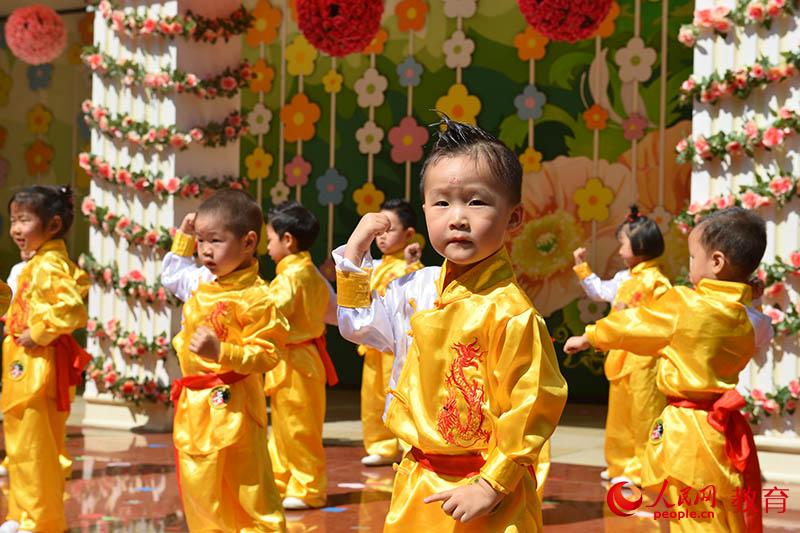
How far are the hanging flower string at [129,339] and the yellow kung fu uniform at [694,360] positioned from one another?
4.78m

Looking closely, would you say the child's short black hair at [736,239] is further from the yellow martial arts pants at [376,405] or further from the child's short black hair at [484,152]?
the yellow martial arts pants at [376,405]

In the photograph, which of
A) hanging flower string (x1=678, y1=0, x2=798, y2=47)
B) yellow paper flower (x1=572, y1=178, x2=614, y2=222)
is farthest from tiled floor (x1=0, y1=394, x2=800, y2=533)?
hanging flower string (x1=678, y1=0, x2=798, y2=47)

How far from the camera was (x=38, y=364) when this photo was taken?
472 cm

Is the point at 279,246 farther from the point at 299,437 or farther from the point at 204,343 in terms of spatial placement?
the point at 204,343

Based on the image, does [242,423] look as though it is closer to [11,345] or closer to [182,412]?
[182,412]

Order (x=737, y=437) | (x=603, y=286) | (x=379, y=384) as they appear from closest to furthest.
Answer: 1. (x=737, y=437)
2. (x=603, y=286)
3. (x=379, y=384)

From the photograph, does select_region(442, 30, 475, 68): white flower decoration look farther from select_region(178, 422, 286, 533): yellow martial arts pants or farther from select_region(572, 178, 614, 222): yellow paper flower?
select_region(178, 422, 286, 533): yellow martial arts pants

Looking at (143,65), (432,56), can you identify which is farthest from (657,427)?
(432,56)

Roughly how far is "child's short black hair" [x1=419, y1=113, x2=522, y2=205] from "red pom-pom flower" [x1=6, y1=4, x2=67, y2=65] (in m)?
8.59

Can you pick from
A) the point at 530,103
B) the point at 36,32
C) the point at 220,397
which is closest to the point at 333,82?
the point at 530,103

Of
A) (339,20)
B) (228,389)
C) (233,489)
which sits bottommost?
(233,489)

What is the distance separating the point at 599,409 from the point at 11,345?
6.48m

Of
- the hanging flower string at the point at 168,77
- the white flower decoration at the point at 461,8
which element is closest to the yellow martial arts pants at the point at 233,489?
the hanging flower string at the point at 168,77

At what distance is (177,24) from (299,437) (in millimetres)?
3696
